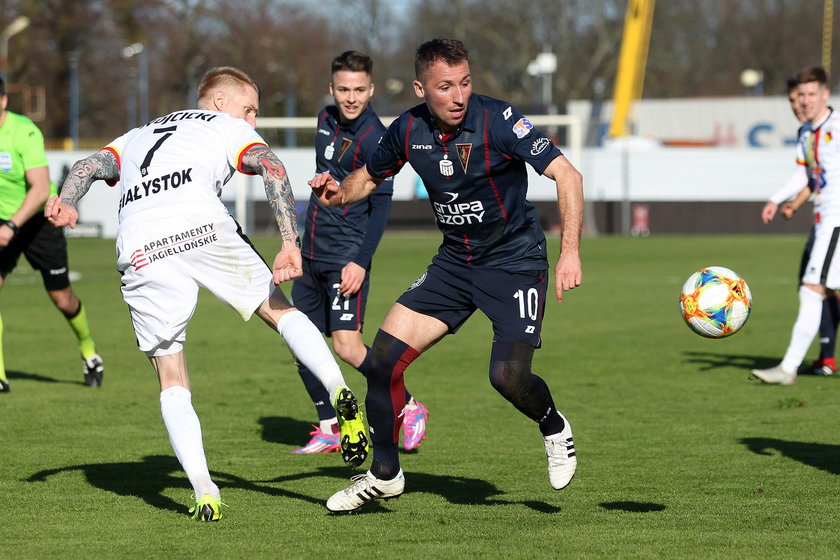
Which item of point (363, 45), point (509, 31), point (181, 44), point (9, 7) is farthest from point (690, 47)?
point (9, 7)

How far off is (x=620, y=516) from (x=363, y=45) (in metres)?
66.0

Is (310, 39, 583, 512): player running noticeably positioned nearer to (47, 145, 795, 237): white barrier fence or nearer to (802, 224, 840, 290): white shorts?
(802, 224, 840, 290): white shorts

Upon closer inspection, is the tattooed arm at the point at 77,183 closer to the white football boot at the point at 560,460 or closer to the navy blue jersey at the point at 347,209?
the navy blue jersey at the point at 347,209

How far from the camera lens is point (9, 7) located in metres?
59.6

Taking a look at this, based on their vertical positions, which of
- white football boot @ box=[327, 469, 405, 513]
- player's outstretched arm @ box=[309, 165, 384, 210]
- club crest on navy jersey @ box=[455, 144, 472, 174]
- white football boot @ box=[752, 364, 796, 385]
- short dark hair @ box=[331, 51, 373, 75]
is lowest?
white football boot @ box=[752, 364, 796, 385]

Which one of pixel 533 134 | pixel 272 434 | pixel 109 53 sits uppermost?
pixel 109 53

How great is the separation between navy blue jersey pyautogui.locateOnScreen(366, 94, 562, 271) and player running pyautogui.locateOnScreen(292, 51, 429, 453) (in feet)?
5.27

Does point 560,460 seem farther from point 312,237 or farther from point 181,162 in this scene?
point 312,237

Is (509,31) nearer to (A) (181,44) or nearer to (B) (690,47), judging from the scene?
(B) (690,47)

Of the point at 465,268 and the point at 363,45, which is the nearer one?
the point at 465,268

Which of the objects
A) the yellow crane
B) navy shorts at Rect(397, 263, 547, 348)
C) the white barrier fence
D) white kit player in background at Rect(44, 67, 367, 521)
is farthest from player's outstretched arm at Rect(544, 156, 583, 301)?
the yellow crane

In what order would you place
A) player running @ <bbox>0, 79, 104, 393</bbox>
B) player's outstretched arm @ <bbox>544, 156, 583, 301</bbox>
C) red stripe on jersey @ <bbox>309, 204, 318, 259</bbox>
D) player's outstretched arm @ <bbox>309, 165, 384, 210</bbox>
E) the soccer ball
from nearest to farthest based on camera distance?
player's outstretched arm @ <bbox>544, 156, 583, 301</bbox> → player's outstretched arm @ <bbox>309, 165, 384, 210</bbox> → the soccer ball → red stripe on jersey @ <bbox>309, 204, 318, 259</bbox> → player running @ <bbox>0, 79, 104, 393</bbox>

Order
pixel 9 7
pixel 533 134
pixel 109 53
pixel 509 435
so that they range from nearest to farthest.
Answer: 1. pixel 533 134
2. pixel 509 435
3. pixel 9 7
4. pixel 109 53

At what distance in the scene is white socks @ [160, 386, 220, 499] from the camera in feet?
19.1
